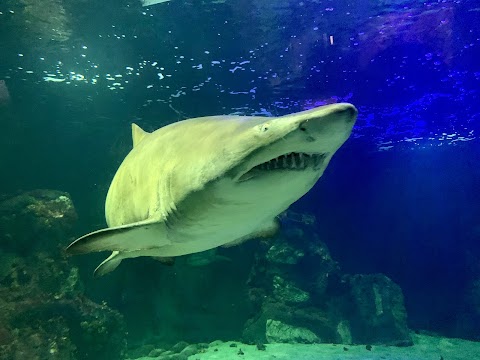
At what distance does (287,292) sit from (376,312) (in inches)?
149

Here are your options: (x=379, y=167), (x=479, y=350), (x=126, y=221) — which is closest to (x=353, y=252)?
(x=379, y=167)

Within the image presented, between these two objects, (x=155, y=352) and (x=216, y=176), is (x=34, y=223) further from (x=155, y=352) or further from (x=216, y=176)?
(x=216, y=176)

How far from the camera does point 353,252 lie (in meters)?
27.9

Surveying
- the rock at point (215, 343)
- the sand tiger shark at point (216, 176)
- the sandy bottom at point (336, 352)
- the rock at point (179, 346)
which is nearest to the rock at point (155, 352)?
the rock at point (179, 346)

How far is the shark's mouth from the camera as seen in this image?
2.13 meters

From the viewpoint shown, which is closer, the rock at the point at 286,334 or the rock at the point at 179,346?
the rock at the point at 179,346

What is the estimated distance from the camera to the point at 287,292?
12.6m

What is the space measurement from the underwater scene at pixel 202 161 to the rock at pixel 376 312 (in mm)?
53

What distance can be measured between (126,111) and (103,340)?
345 inches

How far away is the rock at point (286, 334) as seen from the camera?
10945 millimetres

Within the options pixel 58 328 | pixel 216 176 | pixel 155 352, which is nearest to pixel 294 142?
pixel 216 176

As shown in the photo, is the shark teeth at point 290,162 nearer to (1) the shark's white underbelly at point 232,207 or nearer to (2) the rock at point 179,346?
(1) the shark's white underbelly at point 232,207

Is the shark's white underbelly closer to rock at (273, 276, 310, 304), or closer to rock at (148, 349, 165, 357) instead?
rock at (148, 349, 165, 357)

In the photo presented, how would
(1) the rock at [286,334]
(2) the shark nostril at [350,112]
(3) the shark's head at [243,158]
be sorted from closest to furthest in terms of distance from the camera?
(2) the shark nostril at [350,112] < (3) the shark's head at [243,158] < (1) the rock at [286,334]
